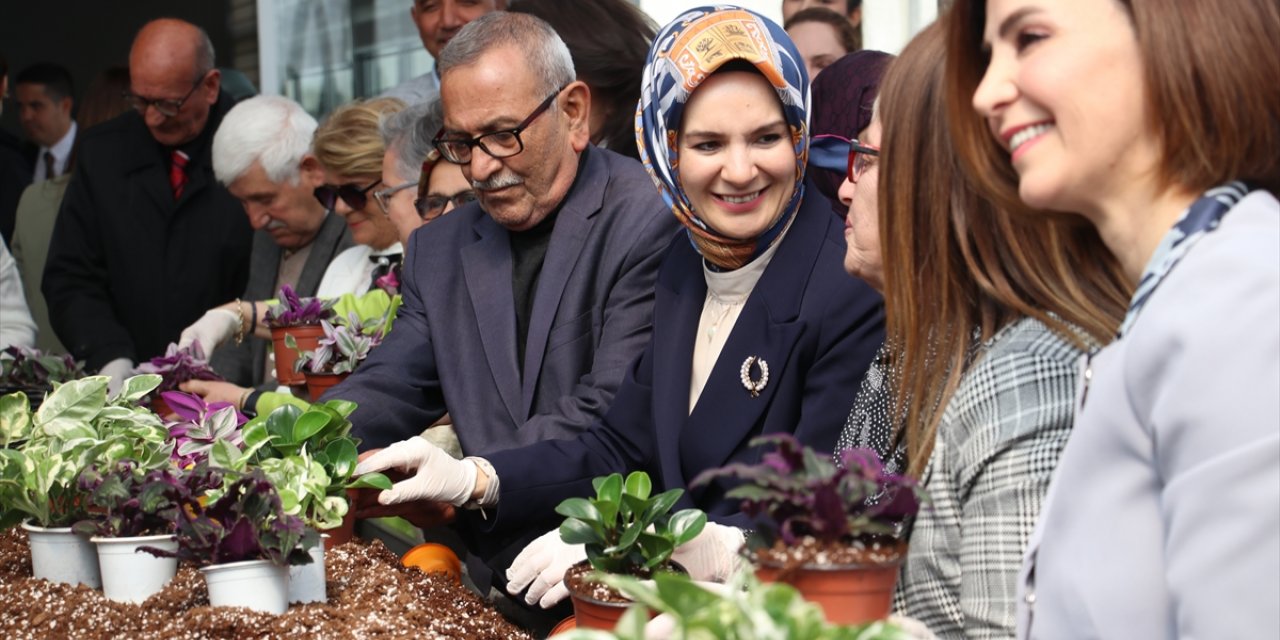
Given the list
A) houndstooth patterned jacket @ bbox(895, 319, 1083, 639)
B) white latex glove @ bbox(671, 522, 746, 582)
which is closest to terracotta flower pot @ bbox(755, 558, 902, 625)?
houndstooth patterned jacket @ bbox(895, 319, 1083, 639)

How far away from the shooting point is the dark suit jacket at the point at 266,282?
4945mm

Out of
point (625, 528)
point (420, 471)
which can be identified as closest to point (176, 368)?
point (420, 471)

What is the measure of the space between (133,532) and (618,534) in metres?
0.87

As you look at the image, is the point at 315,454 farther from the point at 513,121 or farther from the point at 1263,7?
the point at 1263,7

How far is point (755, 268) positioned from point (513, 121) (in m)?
0.85

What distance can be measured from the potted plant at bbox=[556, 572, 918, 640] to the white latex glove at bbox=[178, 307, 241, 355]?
142 inches

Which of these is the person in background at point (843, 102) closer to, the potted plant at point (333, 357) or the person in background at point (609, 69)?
the person in background at point (609, 69)

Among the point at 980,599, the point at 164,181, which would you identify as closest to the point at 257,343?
the point at 164,181

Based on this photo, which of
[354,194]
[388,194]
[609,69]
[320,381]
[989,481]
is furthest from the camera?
[354,194]

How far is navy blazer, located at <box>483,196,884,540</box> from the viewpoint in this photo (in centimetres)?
241

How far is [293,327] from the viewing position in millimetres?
3783

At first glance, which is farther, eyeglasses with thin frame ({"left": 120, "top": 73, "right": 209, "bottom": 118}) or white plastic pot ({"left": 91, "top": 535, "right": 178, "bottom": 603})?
eyeglasses with thin frame ({"left": 120, "top": 73, "right": 209, "bottom": 118})

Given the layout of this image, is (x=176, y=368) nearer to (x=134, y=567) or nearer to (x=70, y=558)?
(x=70, y=558)

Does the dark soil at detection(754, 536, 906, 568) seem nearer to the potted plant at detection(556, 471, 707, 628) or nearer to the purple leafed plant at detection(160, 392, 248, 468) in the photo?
the potted plant at detection(556, 471, 707, 628)
